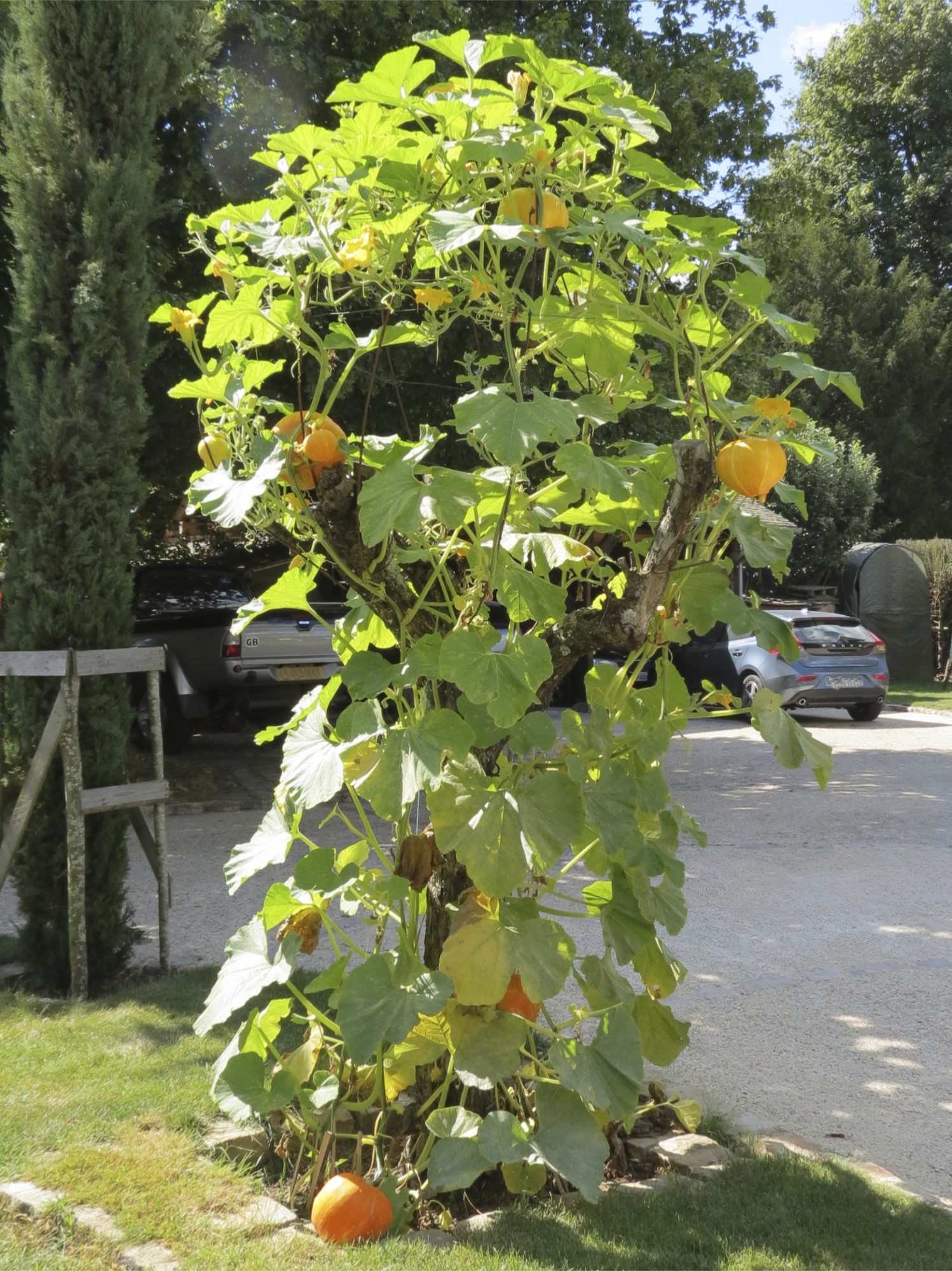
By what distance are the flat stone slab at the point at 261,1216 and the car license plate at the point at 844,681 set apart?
13.0 meters

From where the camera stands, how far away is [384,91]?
2.40 metres

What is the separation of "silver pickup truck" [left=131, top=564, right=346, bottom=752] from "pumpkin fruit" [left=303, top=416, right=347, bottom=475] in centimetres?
770

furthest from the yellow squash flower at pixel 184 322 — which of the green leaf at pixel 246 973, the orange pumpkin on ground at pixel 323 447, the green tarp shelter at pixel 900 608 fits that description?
the green tarp shelter at pixel 900 608

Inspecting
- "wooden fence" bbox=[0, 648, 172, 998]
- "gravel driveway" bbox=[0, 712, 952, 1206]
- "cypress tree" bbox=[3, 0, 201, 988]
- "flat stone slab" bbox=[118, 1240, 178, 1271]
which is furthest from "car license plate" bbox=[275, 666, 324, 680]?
"flat stone slab" bbox=[118, 1240, 178, 1271]

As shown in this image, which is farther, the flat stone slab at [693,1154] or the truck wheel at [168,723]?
the truck wheel at [168,723]

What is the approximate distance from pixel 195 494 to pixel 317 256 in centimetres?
57

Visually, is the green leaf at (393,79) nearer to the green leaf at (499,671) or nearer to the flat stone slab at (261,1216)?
the green leaf at (499,671)

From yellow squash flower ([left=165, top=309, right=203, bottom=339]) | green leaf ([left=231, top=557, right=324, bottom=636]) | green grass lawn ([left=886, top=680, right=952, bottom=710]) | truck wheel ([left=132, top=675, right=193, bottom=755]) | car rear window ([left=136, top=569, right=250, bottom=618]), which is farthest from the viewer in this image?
green grass lawn ([left=886, top=680, right=952, bottom=710])

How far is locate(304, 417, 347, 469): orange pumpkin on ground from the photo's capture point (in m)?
2.57

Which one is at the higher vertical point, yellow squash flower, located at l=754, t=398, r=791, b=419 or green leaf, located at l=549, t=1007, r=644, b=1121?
yellow squash flower, located at l=754, t=398, r=791, b=419

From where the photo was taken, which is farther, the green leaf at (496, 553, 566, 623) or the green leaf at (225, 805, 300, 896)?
the green leaf at (225, 805, 300, 896)

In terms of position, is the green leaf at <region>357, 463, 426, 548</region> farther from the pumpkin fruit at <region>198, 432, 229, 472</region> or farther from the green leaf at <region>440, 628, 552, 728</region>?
the pumpkin fruit at <region>198, 432, 229, 472</region>

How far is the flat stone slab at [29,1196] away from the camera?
2.64 m

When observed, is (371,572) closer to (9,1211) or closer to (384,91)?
(384,91)
